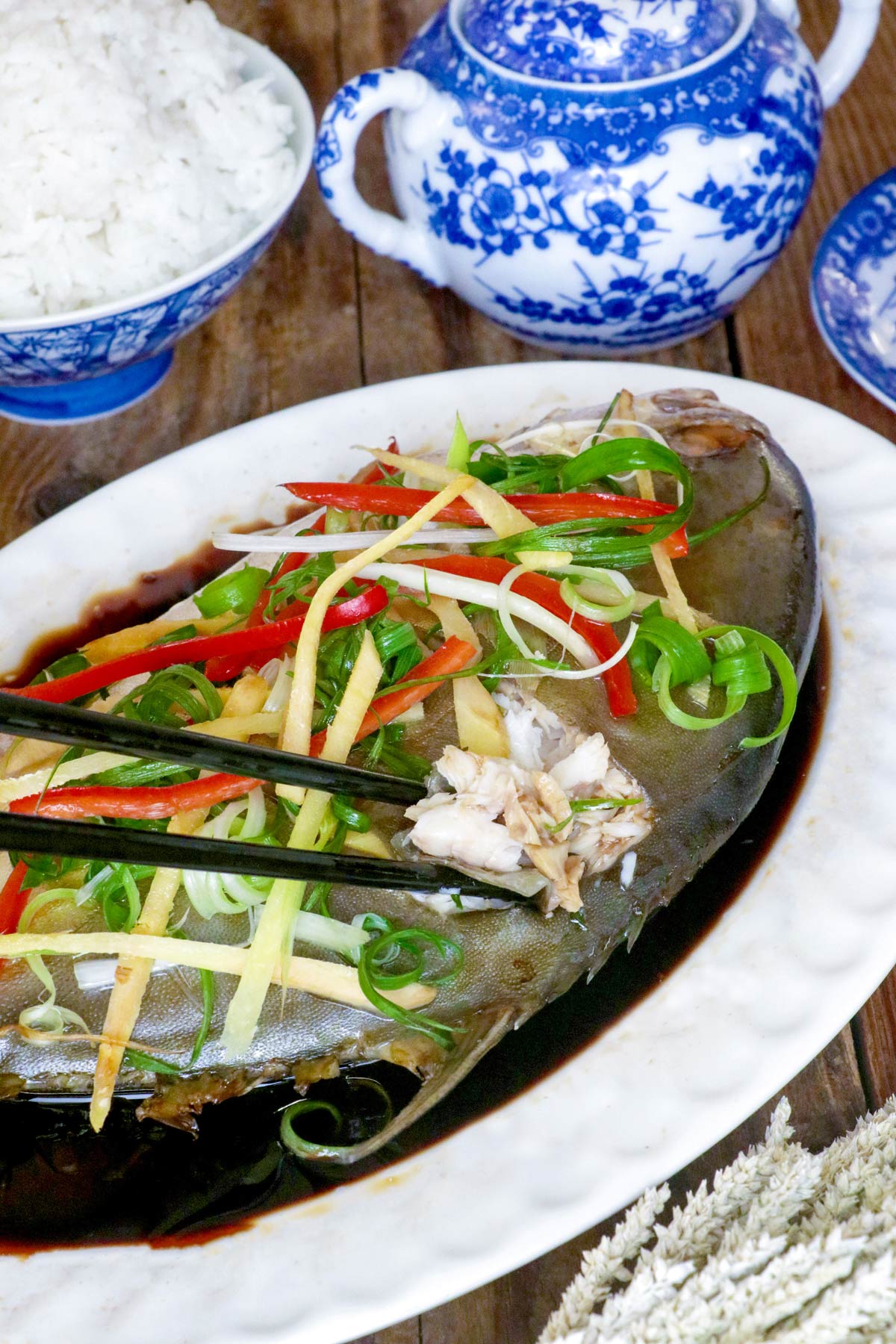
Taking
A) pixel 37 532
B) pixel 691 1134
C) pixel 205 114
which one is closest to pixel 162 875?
pixel 691 1134

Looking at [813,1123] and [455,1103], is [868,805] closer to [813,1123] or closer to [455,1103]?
[813,1123]

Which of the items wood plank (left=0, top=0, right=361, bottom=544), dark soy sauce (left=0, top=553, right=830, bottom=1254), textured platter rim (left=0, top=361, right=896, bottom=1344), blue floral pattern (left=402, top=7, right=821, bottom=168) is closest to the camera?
textured platter rim (left=0, top=361, right=896, bottom=1344)

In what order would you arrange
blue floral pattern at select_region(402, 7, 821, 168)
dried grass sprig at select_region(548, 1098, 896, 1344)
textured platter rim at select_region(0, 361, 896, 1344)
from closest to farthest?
1. dried grass sprig at select_region(548, 1098, 896, 1344)
2. textured platter rim at select_region(0, 361, 896, 1344)
3. blue floral pattern at select_region(402, 7, 821, 168)

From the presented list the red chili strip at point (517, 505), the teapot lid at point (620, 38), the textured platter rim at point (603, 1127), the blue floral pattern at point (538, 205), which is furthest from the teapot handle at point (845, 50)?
the red chili strip at point (517, 505)

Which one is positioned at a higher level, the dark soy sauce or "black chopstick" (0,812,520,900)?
"black chopstick" (0,812,520,900)

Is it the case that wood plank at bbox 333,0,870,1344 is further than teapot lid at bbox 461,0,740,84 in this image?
No

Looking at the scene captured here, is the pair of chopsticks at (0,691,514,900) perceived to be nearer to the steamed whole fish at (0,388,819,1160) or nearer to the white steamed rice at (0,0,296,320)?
the steamed whole fish at (0,388,819,1160)

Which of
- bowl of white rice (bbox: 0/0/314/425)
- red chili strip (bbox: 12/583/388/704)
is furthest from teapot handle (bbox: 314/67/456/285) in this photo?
red chili strip (bbox: 12/583/388/704)

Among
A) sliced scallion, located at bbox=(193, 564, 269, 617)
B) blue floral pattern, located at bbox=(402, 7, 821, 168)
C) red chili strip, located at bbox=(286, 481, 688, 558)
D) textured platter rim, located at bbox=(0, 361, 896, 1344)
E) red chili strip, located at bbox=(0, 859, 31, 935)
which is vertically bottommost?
textured platter rim, located at bbox=(0, 361, 896, 1344)
